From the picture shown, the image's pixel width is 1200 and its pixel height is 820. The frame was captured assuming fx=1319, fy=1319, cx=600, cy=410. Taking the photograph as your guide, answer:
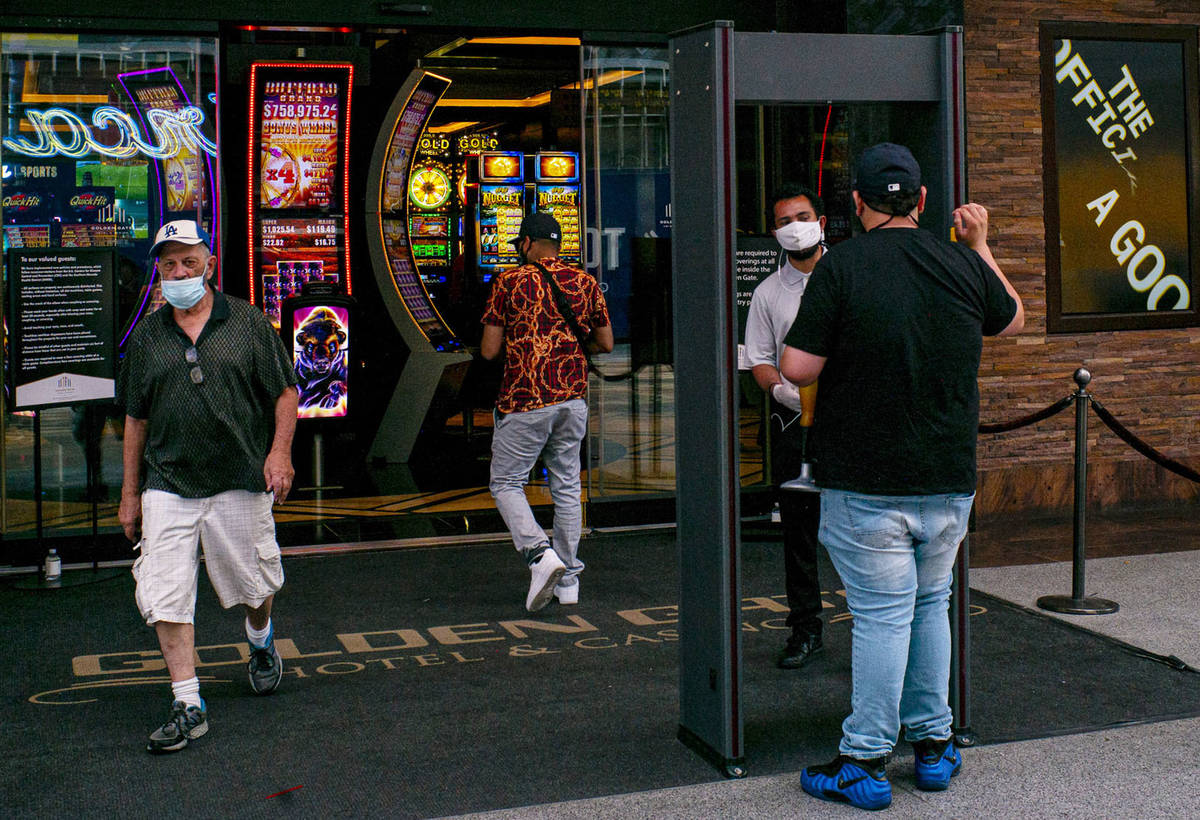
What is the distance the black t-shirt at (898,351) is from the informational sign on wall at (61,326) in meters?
4.44

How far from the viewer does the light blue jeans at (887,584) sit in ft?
12.1

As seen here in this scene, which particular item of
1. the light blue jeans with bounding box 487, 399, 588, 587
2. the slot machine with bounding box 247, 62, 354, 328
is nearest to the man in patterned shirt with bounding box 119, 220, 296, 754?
the light blue jeans with bounding box 487, 399, 588, 587

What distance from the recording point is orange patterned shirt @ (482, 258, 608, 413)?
6047 mm

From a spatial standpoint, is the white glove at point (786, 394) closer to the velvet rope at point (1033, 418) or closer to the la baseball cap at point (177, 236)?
the velvet rope at point (1033, 418)

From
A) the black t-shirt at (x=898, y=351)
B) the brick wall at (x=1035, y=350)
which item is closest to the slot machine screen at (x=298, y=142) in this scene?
the brick wall at (x=1035, y=350)

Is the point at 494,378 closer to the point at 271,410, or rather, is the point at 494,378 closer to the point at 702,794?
the point at 271,410

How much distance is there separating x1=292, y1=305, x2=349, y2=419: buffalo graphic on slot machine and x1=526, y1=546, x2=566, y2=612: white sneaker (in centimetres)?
428

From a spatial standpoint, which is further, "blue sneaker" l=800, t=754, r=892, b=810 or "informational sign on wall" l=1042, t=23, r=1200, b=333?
"informational sign on wall" l=1042, t=23, r=1200, b=333

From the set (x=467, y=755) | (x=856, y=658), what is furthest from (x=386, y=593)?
(x=856, y=658)

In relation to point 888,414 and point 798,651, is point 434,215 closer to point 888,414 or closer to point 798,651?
point 798,651

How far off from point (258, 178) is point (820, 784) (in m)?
7.28

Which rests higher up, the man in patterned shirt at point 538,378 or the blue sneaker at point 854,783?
the man in patterned shirt at point 538,378

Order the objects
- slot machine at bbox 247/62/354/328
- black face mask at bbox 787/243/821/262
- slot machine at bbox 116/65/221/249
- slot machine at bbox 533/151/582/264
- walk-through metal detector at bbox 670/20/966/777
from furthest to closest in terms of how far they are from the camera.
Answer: slot machine at bbox 533/151/582/264 → slot machine at bbox 247/62/354/328 → slot machine at bbox 116/65/221/249 → black face mask at bbox 787/243/821/262 → walk-through metal detector at bbox 670/20/966/777

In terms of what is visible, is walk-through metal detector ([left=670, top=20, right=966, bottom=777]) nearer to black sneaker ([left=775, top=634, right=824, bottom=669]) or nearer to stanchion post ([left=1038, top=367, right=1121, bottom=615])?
black sneaker ([left=775, top=634, right=824, bottom=669])
